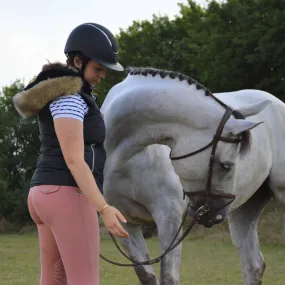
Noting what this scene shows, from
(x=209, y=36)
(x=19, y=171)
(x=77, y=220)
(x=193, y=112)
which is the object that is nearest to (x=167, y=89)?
(x=193, y=112)

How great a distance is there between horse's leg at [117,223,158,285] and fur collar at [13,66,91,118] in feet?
7.52

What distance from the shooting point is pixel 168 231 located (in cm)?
530

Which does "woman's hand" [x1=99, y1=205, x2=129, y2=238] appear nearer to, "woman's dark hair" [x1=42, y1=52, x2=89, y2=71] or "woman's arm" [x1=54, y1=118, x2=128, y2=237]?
"woman's arm" [x1=54, y1=118, x2=128, y2=237]

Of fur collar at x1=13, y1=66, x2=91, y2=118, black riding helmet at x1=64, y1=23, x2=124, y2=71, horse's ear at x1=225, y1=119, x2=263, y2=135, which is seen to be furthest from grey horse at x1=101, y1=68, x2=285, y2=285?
fur collar at x1=13, y1=66, x2=91, y2=118

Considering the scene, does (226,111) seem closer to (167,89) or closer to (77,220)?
(167,89)

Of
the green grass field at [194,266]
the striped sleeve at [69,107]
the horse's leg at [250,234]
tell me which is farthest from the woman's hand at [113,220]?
the green grass field at [194,266]

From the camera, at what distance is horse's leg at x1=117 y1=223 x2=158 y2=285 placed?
5.64 m

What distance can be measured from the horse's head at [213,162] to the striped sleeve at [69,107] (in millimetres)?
1102

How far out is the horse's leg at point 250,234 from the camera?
6.79 m

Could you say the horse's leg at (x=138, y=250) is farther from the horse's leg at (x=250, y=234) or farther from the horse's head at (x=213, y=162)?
the horse's leg at (x=250, y=234)

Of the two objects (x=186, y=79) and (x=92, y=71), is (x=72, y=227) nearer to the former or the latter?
(x=92, y=71)

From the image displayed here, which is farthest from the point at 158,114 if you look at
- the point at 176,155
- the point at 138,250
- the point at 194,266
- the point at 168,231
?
the point at 194,266

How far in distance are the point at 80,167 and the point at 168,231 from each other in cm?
215

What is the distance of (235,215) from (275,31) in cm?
1501
